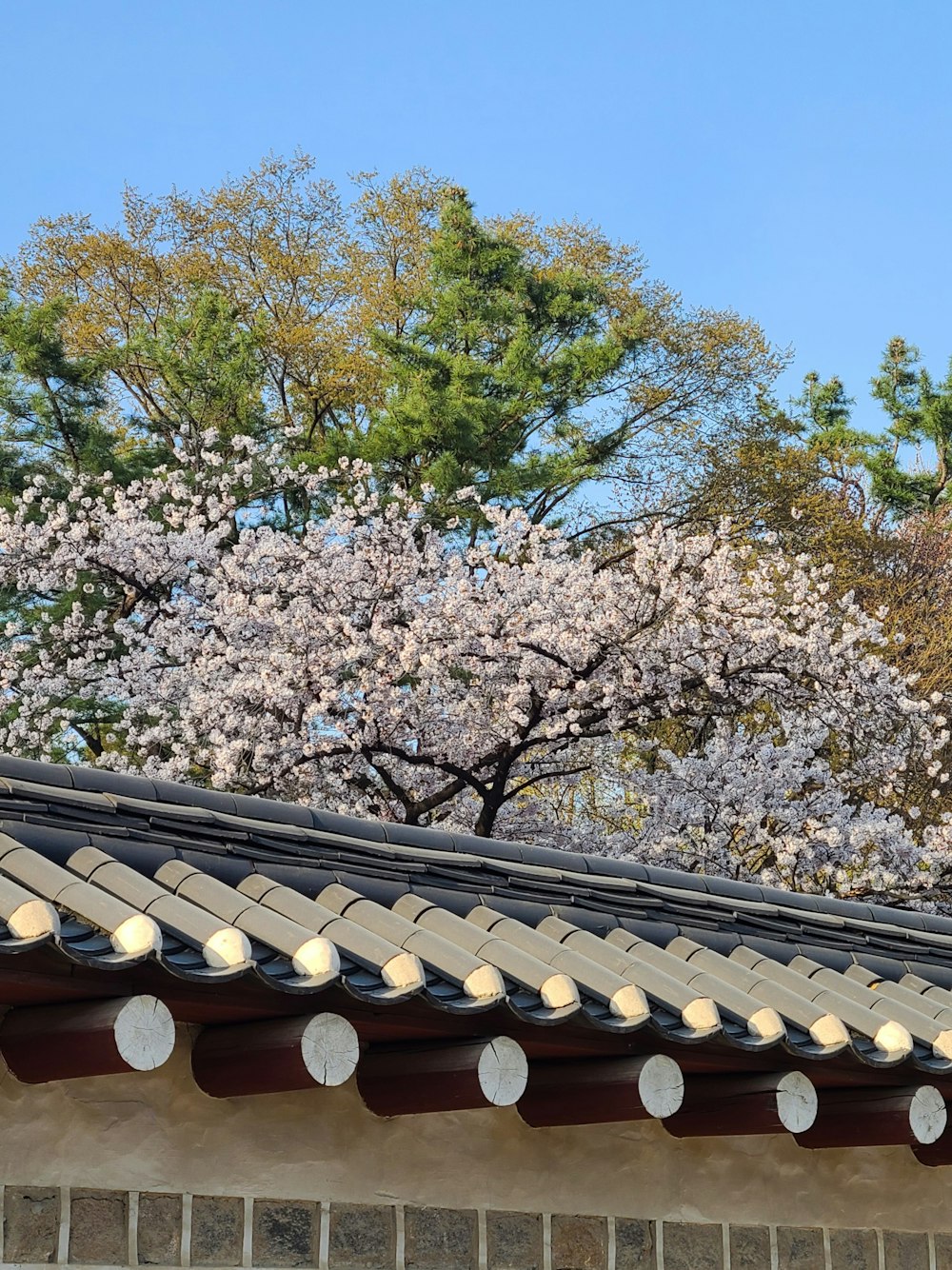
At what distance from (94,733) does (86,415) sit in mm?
4796

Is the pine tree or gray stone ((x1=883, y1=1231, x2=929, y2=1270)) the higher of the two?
the pine tree

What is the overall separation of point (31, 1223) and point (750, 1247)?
2052mm

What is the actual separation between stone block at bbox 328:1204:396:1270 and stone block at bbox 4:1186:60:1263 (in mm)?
670

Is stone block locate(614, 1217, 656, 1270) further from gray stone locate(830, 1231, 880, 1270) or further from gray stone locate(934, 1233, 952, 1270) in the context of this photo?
gray stone locate(934, 1233, 952, 1270)

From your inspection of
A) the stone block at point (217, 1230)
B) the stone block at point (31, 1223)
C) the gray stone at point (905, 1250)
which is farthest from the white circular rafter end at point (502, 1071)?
the gray stone at point (905, 1250)

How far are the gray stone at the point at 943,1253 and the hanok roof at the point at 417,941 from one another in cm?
71

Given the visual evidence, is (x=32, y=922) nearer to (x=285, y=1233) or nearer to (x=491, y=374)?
(x=285, y=1233)

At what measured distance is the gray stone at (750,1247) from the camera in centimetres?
404

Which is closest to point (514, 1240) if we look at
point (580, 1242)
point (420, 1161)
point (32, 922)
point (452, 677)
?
point (580, 1242)

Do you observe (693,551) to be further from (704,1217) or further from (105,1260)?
(105,1260)

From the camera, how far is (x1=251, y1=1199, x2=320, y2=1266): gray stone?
330 cm

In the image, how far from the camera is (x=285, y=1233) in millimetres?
3338

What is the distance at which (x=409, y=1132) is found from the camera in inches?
140

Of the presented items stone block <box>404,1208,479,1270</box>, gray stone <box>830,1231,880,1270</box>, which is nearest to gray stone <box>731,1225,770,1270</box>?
gray stone <box>830,1231,880,1270</box>
